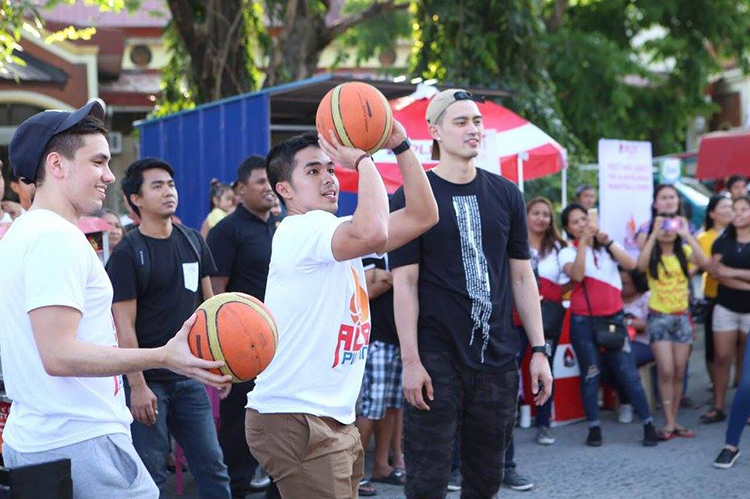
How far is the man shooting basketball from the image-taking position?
375cm

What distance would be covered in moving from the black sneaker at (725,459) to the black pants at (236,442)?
3.36 meters

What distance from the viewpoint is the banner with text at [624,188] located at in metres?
9.61

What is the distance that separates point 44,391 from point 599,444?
6.04 m

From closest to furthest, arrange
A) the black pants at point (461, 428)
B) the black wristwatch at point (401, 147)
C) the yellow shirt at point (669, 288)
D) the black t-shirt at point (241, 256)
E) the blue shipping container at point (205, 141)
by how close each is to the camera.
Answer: the black wristwatch at point (401, 147)
the black pants at point (461, 428)
the black t-shirt at point (241, 256)
the yellow shirt at point (669, 288)
the blue shipping container at point (205, 141)

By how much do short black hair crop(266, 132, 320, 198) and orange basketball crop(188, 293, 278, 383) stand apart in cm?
98

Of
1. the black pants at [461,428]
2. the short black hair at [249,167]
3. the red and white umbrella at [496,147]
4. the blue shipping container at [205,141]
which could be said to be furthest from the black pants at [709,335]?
the black pants at [461,428]

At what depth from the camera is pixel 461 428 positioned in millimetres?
4621

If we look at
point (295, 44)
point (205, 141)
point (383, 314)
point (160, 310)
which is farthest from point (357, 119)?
point (295, 44)

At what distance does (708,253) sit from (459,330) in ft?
20.2

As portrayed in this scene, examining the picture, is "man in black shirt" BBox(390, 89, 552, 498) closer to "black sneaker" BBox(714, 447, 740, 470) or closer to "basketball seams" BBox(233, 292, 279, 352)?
"basketball seams" BBox(233, 292, 279, 352)

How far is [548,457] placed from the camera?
26.1 feet

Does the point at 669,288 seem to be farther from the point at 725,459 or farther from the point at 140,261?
the point at 140,261

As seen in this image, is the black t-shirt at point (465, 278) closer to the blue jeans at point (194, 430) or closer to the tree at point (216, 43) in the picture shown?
the blue jeans at point (194, 430)

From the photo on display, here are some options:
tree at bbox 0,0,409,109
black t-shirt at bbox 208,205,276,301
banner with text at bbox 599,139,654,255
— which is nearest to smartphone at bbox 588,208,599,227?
banner with text at bbox 599,139,654,255
